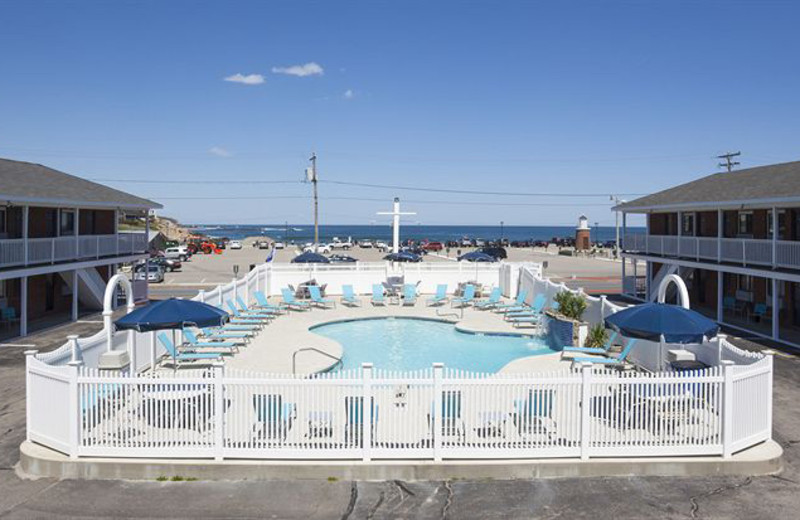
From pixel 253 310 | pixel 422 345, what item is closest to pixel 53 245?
pixel 253 310

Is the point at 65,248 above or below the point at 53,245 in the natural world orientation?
below

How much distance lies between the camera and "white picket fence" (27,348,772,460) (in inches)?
384

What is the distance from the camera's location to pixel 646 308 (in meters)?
12.8

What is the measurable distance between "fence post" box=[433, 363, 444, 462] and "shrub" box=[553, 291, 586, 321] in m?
12.3

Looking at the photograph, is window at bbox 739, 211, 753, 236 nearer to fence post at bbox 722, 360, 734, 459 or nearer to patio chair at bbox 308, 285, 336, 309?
patio chair at bbox 308, 285, 336, 309

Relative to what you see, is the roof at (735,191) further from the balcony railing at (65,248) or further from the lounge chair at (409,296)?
the balcony railing at (65,248)

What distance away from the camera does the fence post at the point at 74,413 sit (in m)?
9.73

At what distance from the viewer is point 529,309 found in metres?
25.8

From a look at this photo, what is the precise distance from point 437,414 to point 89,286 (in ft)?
70.5

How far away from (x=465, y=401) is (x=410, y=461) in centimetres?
116

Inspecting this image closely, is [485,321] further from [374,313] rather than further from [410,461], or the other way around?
[410,461]

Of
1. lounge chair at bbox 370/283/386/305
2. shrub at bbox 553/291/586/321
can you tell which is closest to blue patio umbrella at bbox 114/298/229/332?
shrub at bbox 553/291/586/321

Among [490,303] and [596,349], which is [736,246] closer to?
[490,303]

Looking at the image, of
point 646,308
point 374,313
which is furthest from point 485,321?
point 646,308
